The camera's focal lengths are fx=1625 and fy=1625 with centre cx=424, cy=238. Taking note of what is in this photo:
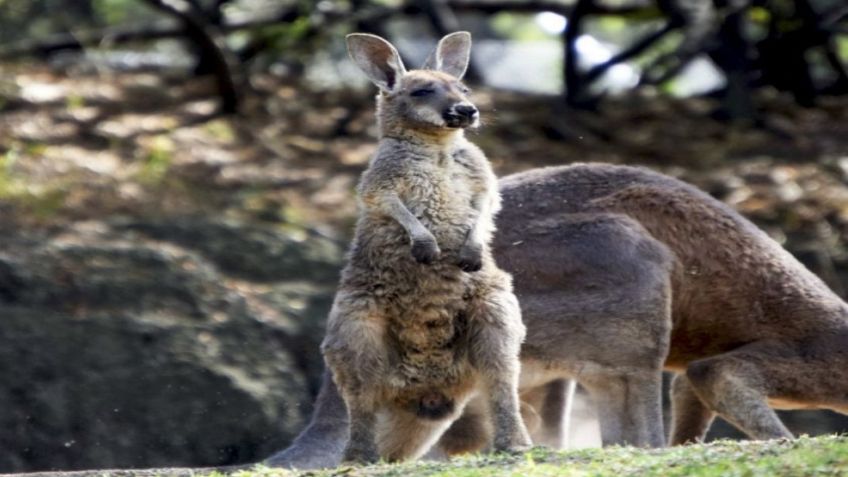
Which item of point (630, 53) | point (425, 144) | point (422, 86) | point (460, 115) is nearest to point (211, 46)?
point (630, 53)

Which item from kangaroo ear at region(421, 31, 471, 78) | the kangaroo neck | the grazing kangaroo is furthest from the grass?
kangaroo ear at region(421, 31, 471, 78)

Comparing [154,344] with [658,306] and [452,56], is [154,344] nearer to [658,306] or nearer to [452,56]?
[658,306]

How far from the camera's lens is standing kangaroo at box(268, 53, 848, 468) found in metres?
8.65

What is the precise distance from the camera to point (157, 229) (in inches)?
520

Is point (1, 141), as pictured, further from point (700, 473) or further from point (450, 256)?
point (700, 473)

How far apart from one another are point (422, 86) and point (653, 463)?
2.33 m

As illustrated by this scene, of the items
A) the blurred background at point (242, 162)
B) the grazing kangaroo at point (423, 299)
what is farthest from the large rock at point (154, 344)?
the grazing kangaroo at point (423, 299)

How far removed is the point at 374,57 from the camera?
7.80 meters

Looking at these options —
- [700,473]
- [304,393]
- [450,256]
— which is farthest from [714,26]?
[700,473]

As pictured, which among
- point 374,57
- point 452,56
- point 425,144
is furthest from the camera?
point 452,56

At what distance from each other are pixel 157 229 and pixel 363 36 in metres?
5.81

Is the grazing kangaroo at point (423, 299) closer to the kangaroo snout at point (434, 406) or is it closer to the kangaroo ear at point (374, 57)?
the kangaroo snout at point (434, 406)

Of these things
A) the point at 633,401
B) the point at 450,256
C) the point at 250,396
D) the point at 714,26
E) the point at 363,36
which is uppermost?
the point at 714,26

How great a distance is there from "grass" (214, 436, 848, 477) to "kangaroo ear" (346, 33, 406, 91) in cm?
208
